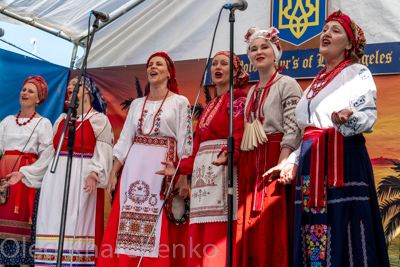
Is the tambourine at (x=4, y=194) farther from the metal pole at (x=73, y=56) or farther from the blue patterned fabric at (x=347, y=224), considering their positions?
the blue patterned fabric at (x=347, y=224)

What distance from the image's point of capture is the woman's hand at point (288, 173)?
10.6 ft

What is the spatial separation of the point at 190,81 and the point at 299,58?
1.16m

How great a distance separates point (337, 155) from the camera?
3004 millimetres

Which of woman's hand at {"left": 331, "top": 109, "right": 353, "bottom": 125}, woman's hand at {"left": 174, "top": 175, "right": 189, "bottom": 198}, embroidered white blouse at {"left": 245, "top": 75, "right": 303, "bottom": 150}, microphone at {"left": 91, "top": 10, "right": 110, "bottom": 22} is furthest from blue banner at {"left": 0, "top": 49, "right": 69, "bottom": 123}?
woman's hand at {"left": 331, "top": 109, "right": 353, "bottom": 125}

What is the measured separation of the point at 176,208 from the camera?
420cm

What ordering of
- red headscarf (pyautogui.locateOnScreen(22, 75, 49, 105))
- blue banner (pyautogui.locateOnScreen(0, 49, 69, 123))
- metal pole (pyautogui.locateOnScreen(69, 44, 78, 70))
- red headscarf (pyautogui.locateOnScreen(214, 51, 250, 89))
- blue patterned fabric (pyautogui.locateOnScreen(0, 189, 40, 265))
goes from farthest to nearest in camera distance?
metal pole (pyautogui.locateOnScreen(69, 44, 78, 70)) → blue banner (pyautogui.locateOnScreen(0, 49, 69, 123)) → red headscarf (pyautogui.locateOnScreen(22, 75, 49, 105)) → blue patterned fabric (pyautogui.locateOnScreen(0, 189, 40, 265)) → red headscarf (pyautogui.locateOnScreen(214, 51, 250, 89))

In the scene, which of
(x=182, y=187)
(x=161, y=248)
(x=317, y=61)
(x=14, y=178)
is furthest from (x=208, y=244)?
(x=14, y=178)

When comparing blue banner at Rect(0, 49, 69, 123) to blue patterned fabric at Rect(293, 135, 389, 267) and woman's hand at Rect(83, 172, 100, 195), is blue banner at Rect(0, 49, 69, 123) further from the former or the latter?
blue patterned fabric at Rect(293, 135, 389, 267)

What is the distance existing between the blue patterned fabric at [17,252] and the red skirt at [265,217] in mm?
2350

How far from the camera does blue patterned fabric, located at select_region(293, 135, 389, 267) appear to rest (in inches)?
112

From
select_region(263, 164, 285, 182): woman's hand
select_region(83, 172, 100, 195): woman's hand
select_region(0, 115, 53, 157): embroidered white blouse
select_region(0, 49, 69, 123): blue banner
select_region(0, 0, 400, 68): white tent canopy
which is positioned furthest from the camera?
select_region(0, 49, 69, 123): blue banner

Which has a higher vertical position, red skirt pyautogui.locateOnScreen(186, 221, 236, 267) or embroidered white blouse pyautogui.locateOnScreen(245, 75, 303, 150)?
embroidered white blouse pyautogui.locateOnScreen(245, 75, 303, 150)

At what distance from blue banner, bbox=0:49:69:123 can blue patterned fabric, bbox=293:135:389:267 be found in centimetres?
374

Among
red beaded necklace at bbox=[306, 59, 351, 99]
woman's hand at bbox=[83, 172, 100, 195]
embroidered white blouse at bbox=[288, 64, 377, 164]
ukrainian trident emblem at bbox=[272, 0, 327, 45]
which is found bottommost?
woman's hand at bbox=[83, 172, 100, 195]
